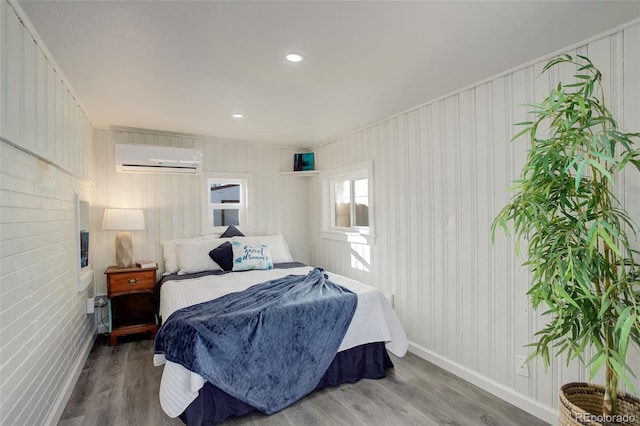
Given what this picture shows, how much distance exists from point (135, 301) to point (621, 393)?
4.16 m

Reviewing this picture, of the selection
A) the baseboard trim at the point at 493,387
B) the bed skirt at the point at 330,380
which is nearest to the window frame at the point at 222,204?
the bed skirt at the point at 330,380

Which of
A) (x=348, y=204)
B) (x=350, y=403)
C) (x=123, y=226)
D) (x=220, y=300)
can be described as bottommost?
(x=350, y=403)

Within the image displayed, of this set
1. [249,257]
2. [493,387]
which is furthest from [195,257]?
[493,387]

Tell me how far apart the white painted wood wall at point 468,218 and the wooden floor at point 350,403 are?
0.66 ft

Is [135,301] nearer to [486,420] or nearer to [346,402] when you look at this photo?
[346,402]

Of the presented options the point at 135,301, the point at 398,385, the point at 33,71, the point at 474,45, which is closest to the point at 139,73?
the point at 33,71

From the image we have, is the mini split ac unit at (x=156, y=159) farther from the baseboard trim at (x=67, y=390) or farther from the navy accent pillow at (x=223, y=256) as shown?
the baseboard trim at (x=67, y=390)

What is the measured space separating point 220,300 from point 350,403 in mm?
1241

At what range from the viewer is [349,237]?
4.18 metres

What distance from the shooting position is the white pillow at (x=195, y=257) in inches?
148

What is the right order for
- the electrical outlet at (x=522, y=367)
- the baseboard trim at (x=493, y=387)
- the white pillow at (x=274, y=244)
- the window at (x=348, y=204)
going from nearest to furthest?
the baseboard trim at (x=493, y=387)
the electrical outlet at (x=522, y=367)
the window at (x=348, y=204)
the white pillow at (x=274, y=244)

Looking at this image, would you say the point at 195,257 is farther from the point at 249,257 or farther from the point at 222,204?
the point at 222,204

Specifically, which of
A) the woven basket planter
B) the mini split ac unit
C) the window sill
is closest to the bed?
the window sill

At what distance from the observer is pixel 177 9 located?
5.49ft
